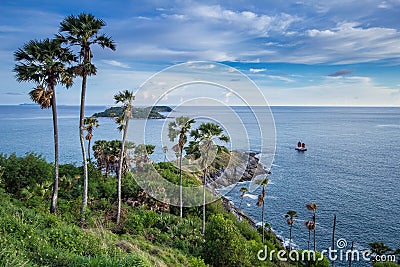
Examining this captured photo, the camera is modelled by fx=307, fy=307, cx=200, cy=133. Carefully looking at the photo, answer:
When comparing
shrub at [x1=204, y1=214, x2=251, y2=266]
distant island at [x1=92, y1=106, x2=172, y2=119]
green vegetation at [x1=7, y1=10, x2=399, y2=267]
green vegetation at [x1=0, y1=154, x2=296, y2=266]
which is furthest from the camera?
shrub at [x1=204, y1=214, x2=251, y2=266]

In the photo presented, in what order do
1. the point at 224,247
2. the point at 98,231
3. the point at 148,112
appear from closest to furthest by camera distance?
the point at 148,112 → the point at 98,231 → the point at 224,247

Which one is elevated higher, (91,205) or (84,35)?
(84,35)

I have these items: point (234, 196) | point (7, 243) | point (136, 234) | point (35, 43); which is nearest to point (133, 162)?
point (136, 234)

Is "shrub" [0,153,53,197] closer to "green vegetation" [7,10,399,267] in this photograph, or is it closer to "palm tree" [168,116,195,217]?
"green vegetation" [7,10,399,267]

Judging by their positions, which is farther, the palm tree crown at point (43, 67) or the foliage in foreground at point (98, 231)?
the palm tree crown at point (43, 67)
